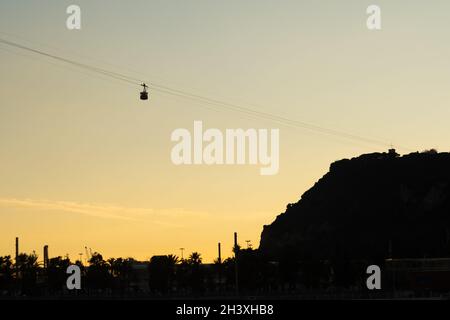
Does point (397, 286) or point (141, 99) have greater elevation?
point (141, 99)
